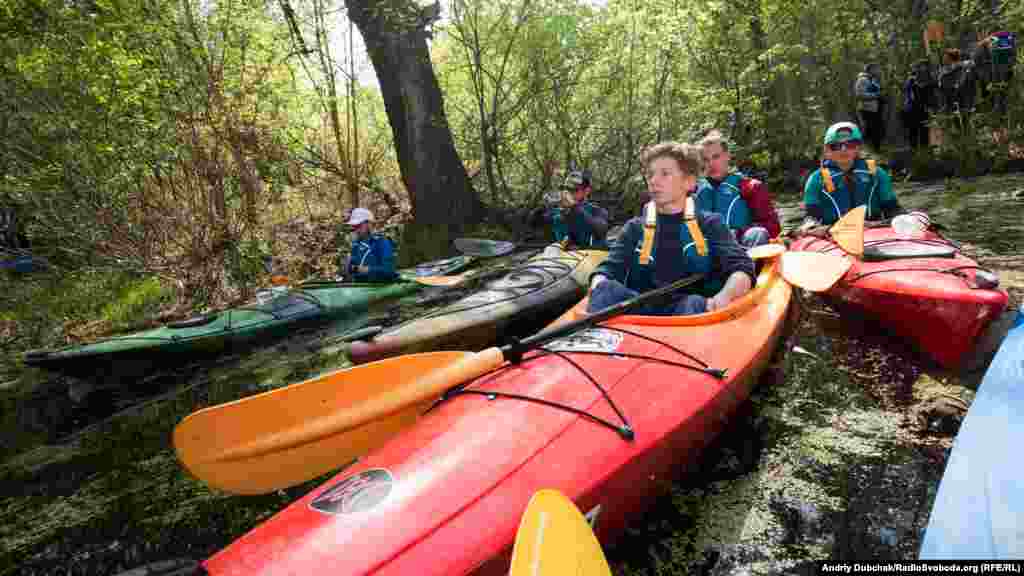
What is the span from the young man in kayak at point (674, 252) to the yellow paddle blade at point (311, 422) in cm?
106

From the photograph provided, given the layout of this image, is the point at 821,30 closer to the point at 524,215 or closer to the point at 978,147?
the point at 978,147

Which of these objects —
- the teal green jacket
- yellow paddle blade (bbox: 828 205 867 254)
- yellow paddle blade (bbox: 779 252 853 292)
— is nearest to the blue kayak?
yellow paddle blade (bbox: 779 252 853 292)

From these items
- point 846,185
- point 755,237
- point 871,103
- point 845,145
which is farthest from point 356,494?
point 871,103

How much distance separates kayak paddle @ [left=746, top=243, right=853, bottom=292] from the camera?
10.5ft

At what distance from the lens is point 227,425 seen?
6.69 feet

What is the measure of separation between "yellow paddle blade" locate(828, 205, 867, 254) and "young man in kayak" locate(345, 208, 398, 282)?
4.20 m

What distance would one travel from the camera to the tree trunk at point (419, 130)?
8281mm

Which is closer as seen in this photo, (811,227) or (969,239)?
(811,227)

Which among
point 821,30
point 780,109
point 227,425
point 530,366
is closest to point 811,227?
point 530,366

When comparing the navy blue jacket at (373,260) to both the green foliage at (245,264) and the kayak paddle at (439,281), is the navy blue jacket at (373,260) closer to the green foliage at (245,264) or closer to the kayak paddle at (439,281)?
the kayak paddle at (439,281)

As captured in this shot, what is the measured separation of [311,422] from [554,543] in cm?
123

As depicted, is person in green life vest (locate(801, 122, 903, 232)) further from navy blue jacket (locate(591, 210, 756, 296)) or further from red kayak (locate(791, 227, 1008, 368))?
navy blue jacket (locate(591, 210, 756, 296))

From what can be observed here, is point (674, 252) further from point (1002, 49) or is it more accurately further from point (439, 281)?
point (1002, 49)

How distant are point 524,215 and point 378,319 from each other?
14.9 feet
